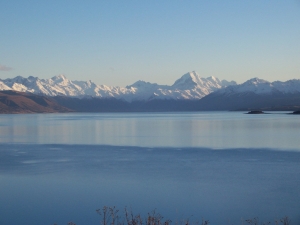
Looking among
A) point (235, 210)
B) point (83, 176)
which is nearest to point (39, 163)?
point (83, 176)

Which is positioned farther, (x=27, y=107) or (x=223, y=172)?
(x=27, y=107)

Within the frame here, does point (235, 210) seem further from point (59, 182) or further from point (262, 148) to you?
point (262, 148)

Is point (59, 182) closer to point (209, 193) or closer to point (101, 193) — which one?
point (101, 193)

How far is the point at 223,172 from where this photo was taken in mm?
17516

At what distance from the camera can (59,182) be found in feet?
51.8

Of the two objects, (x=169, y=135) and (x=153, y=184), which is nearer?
(x=153, y=184)

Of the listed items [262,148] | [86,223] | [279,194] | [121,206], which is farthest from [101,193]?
[262,148]

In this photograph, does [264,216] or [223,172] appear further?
[223,172]

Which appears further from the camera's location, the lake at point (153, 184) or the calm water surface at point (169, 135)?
the calm water surface at point (169, 135)

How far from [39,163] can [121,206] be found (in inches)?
362

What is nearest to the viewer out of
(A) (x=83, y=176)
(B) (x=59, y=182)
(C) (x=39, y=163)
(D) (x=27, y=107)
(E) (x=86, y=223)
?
(E) (x=86, y=223)

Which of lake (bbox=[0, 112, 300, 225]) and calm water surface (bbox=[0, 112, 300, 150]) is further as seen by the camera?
calm water surface (bbox=[0, 112, 300, 150])

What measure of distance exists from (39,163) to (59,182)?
17.2 feet

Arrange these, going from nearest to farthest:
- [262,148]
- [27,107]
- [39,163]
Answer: [39,163], [262,148], [27,107]
